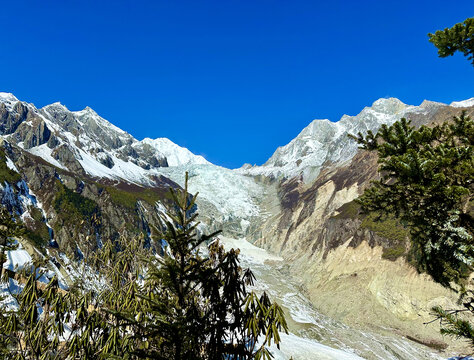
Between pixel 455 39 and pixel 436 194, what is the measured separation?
210 inches

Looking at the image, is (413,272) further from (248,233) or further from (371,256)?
(248,233)

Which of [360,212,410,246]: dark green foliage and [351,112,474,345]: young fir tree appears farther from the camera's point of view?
[360,212,410,246]: dark green foliage

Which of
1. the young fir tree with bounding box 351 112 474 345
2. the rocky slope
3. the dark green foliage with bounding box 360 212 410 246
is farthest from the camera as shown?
the dark green foliage with bounding box 360 212 410 246

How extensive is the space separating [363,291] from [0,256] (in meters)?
54.2

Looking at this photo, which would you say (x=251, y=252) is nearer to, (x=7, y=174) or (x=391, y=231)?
(x=391, y=231)

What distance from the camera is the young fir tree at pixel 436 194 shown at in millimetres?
9547

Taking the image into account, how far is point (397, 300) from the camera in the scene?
156ft

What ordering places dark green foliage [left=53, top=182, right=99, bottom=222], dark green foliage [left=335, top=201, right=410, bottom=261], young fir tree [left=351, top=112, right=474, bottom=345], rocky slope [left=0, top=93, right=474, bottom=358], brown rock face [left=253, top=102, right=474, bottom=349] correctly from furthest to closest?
1. dark green foliage [left=53, top=182, right=99, bottom=222]
2. dark green foliage [left=335, top=201, right=410, bottom=261]
3. rocky slope [left=0, top=93, right=474, bottom=358]
4. brown rock face [left=253, top=102, right=474, bottom=349]
5. young fir tree [left=351, top=112, right=474, bottom=345]

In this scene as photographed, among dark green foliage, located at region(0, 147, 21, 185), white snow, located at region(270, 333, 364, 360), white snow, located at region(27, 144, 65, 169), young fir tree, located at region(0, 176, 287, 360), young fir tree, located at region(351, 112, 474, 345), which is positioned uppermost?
white snow, located at region(27, 144, 65, 169)

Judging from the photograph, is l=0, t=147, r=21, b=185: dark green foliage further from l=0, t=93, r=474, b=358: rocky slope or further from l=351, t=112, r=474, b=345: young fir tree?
l=351, t=112, r=474, b=345: young fir tree

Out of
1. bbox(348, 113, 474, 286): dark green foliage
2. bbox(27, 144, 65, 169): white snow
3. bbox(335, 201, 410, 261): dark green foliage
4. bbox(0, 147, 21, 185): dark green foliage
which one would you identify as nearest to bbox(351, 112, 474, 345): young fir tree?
bbox(348, 113, 474, 286): dark green foliage

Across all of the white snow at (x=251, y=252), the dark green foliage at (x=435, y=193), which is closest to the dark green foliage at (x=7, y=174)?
the white snow at (x=251, y=252)

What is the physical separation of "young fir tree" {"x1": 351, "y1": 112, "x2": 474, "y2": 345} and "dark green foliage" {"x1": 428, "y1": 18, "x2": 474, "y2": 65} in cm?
238

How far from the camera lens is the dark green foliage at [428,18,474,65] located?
1011cm
